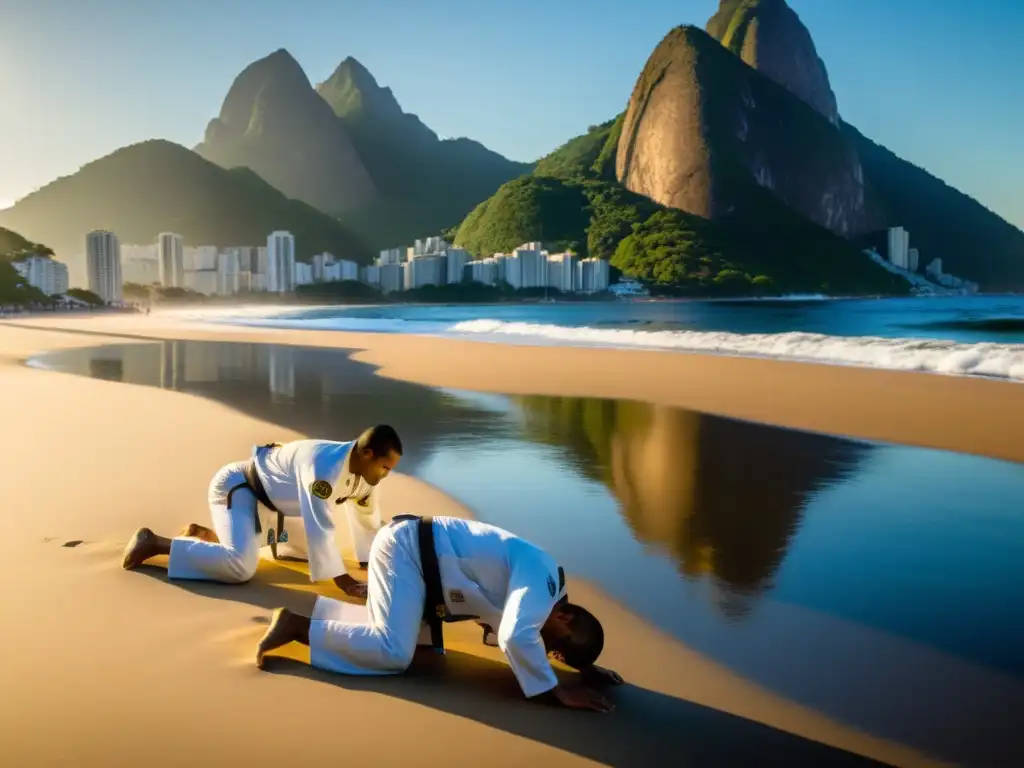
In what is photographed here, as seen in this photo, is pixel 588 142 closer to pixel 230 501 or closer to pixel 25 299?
pixel 25 299

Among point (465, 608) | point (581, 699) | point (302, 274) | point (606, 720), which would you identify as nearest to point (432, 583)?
point (465, 608)

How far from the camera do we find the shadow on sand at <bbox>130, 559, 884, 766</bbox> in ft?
8.86

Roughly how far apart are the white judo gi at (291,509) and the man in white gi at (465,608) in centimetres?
68

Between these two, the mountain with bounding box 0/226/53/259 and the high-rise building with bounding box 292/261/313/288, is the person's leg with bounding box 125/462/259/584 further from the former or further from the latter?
the high-rise building with bounding box 292/261/313/288

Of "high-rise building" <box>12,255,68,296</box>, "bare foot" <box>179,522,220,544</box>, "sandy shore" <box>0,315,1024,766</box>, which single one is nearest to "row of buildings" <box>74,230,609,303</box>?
"high-rise building" <box>12,255,68,296</box>

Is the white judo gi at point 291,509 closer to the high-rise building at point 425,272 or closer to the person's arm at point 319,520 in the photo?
the person's arm at point 319,520

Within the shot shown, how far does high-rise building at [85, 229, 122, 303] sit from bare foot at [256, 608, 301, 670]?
11273 centimetres

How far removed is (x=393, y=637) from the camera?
3.23 meters

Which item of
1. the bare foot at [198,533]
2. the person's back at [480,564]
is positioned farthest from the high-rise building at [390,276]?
the person's back at [480,564]

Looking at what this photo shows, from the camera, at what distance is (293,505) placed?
13.7 feet

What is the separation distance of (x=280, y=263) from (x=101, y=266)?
25.8m

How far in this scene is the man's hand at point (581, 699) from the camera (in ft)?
9.78

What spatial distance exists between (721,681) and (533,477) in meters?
3.79

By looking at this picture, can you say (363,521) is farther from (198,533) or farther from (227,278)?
(227,278)
